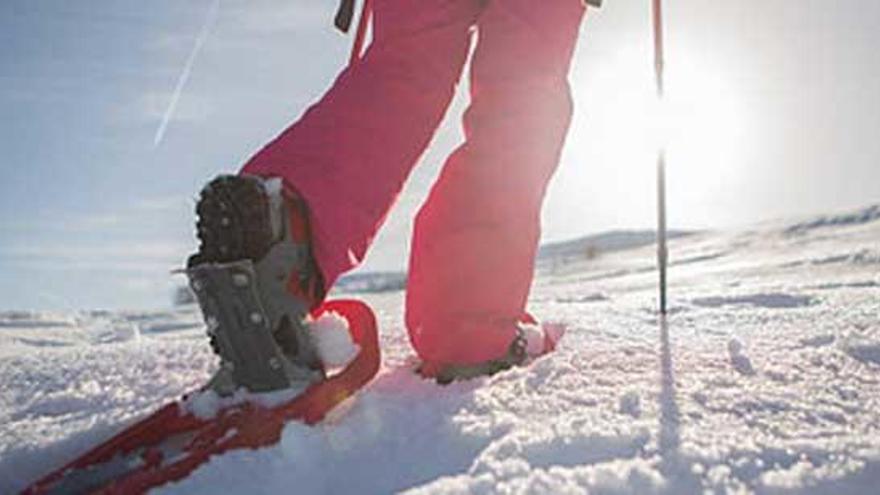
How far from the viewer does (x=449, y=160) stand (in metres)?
1.77

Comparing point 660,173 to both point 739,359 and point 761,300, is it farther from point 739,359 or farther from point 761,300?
point 739,359

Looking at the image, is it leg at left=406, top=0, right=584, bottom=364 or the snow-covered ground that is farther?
leg at left=406, top=0, right=584, bottom=364

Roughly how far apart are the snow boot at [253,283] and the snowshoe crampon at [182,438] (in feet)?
0.20

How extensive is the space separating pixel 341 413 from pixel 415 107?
63 centimetres

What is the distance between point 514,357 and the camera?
1725 millimetres

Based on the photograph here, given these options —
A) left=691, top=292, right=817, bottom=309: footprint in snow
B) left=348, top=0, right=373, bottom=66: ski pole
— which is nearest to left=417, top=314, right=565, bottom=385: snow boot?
left=348, top=0, right=373, bottom=66: ski pole

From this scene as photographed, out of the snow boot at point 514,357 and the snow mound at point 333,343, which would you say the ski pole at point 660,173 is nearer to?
the snow boot at point 514,357

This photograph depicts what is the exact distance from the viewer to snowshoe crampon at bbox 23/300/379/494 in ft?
3.91

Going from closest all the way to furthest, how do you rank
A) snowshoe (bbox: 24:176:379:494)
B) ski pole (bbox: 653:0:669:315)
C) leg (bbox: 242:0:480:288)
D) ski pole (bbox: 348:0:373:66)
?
snowshoe (bbox: 24:176:379:494) → leg (bbox: 242:0:480:288) → ski pole (bbox: 348:0:373:66) → ski pole (bbox: 653:0:669:315)

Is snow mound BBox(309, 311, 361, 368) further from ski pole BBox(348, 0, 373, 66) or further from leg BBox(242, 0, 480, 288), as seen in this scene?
ski pole BBox(348, 0, 373, 66)

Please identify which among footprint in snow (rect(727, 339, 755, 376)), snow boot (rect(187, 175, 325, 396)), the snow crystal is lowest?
footprint in snow (rect(727, 339, 755, 376))

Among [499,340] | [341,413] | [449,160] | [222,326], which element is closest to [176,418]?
[222,326]

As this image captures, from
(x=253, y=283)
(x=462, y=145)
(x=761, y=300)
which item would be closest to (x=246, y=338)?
(x=253, y=283)

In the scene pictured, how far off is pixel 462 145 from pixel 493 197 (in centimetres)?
13
